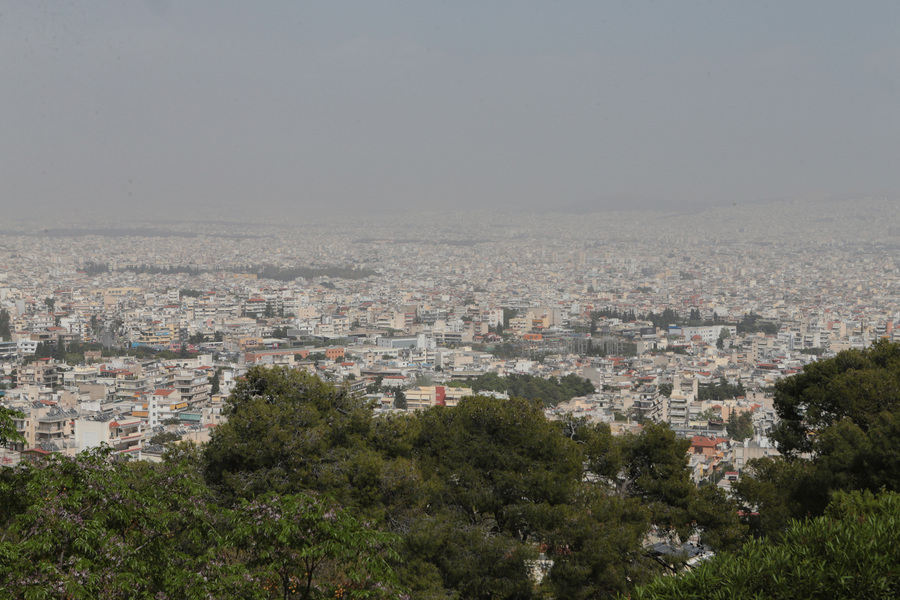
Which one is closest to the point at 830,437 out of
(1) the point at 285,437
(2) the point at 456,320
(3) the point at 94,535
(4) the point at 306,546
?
(1) the point at 285,437

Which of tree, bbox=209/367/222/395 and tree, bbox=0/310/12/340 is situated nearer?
tree, bbox=209/367/222/395

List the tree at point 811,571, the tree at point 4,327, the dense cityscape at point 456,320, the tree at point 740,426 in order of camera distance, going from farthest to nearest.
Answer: the tree at point 4,327 → the tree at point 740,426 → the dense cityscape at point 456,320 → the tree at point 811,571

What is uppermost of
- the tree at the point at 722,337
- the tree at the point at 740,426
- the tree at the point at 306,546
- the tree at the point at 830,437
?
the tree at the point at 306,546

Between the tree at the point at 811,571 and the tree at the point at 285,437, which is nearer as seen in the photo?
the tree at the point at 811,571

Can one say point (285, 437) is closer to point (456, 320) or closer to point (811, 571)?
point (811, 571)

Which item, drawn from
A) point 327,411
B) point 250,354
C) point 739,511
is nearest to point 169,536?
point 327,411

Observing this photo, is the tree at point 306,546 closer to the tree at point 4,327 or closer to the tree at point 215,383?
the tree at point 215,383

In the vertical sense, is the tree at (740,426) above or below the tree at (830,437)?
below

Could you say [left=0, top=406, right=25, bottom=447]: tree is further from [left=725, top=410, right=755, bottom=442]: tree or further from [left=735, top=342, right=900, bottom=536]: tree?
[left=725, top=410, right=755, bottom=442]: tree

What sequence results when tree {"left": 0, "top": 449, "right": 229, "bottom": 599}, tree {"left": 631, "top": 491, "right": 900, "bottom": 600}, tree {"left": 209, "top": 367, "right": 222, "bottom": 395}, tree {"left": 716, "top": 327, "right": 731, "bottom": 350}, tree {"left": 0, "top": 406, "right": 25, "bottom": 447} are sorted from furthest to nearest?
tree {"left": 716, "top": 327, "right": 731, "bottom": 350}, tree {"left": 209, "top": 367, "right": 222, "bottom": 395}, tree {"left": 0, "top": 406, "right": 25, "bottom": 447}, tree {"left": 0, "top": 449, "right": 229, "bottom": 599}, tree {"left": 631, "top": 491, "right": 900, "bottom": 600}

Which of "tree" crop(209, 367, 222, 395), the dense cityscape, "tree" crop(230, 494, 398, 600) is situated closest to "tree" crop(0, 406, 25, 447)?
the dense cityscape

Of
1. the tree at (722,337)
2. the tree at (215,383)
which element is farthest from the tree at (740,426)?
the tree at (722,337)

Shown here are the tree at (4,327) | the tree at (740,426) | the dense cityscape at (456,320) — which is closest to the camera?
the dense cityscape at (456,320)
